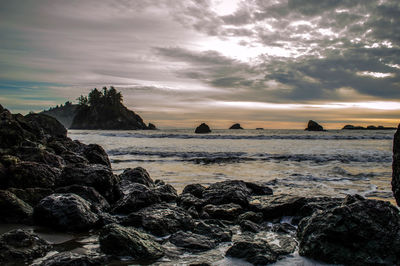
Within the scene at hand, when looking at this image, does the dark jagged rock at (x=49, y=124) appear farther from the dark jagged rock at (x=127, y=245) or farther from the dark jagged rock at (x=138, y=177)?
the dark jagged rock at (x=127, y=245)

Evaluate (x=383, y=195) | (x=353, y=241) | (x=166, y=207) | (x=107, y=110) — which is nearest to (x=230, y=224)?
(x=166, y=207)

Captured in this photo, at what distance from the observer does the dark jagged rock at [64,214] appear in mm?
4562

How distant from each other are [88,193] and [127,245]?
2.54 metres

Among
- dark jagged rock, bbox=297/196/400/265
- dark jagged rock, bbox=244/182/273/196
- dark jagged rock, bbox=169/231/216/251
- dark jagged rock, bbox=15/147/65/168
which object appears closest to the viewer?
dark jagged rock, bbox=297/196/400/265

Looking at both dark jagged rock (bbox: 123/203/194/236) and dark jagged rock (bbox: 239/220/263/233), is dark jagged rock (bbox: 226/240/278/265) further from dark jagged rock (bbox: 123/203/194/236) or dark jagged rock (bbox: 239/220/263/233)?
dark jagged rock (bbox: 123/203/194/236)

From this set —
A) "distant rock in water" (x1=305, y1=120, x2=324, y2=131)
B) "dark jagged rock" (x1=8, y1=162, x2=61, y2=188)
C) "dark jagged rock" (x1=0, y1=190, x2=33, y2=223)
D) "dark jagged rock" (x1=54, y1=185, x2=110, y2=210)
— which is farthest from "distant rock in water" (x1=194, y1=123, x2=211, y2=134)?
"dark jagged rock" (x1=0, y1=190, x2=33, y2=223)

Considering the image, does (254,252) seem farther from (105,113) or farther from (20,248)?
(105,113)

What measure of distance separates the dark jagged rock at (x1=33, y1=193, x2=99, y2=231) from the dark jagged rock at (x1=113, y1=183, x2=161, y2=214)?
0.97 metres

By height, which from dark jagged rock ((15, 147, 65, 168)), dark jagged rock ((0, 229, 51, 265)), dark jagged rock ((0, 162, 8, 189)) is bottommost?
dark jagged rock ((0, 229, 51, 265))

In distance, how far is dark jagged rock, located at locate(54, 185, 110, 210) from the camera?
575cm

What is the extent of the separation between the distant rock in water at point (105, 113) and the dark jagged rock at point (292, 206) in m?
106

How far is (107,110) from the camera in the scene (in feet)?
366

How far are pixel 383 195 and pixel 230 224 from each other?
484 centimetres

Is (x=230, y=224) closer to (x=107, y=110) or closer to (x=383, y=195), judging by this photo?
(x=383, y=195)
